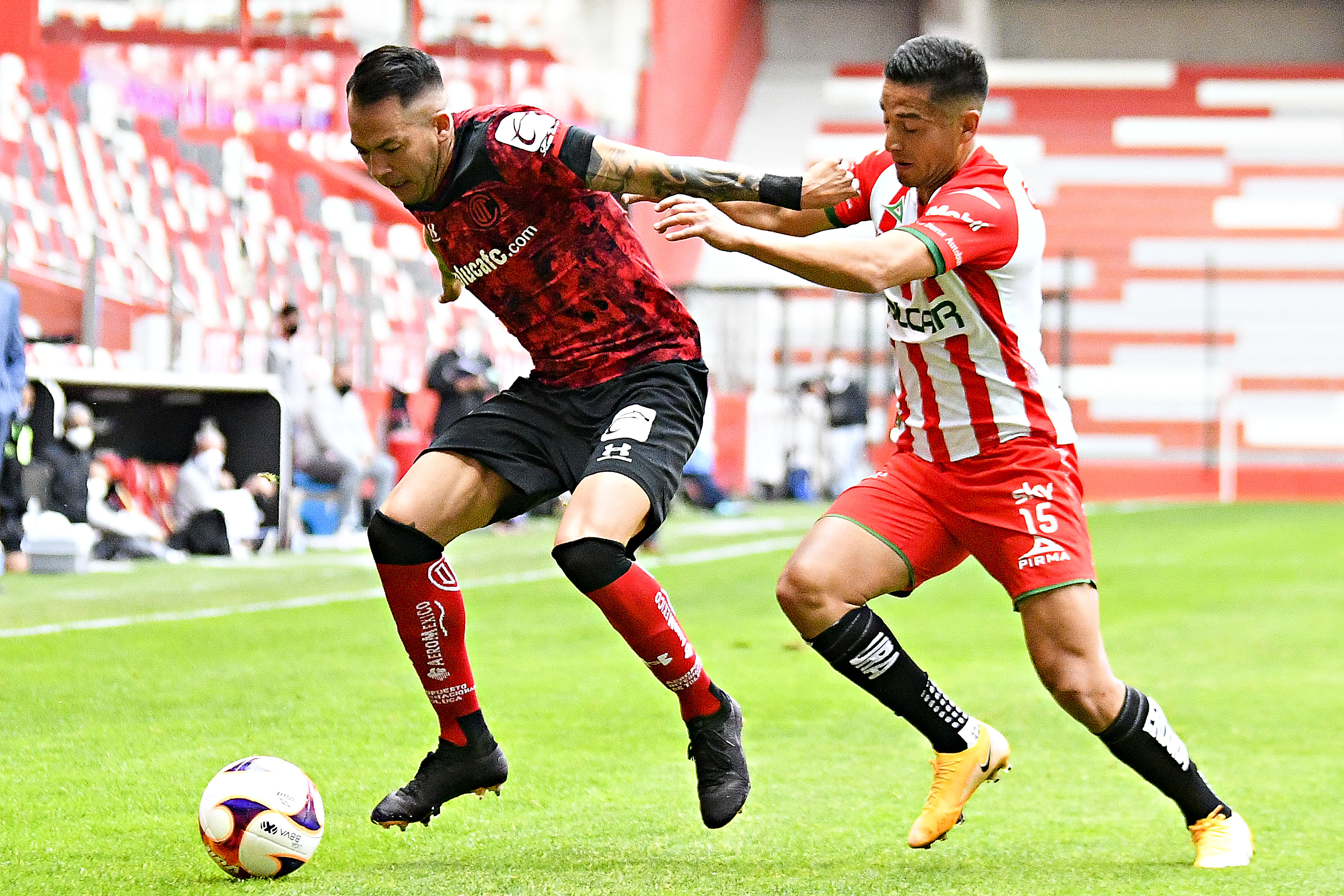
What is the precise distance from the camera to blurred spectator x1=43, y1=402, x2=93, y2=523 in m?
11.9

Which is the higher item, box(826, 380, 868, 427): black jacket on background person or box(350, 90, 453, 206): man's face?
box(350, 90, 453, 206): man's face

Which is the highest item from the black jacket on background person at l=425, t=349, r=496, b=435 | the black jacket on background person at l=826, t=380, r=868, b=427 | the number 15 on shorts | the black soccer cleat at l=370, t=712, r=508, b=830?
the number 15 on shorts

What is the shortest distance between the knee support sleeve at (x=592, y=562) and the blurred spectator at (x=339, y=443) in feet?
35.4

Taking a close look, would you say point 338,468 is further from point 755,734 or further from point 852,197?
point 852,197

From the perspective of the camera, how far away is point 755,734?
6.19 metres

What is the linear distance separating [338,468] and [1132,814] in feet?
35.1

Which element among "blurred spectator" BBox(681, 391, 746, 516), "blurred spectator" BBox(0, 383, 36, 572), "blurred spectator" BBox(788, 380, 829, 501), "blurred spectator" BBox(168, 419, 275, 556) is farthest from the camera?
"blurred spectator" BBox(788, 380, 829, 501)

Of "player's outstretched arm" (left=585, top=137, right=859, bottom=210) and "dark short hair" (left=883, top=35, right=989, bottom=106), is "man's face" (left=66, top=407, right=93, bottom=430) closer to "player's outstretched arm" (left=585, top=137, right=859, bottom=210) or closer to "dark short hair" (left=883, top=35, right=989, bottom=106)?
"player's outstretched arm" (left=585, top=137, right=859, bottom=210)

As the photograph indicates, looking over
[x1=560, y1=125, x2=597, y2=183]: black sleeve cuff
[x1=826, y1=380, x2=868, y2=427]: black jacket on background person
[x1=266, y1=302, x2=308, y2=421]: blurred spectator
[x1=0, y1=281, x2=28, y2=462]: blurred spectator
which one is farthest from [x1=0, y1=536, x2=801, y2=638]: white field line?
[x1=826, y1=380, x2=868, y2=427]: black jacket on background person

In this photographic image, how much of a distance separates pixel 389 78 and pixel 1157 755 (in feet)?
8.29

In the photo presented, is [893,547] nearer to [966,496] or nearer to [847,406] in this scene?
[966,496]

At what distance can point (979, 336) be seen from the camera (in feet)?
14.3

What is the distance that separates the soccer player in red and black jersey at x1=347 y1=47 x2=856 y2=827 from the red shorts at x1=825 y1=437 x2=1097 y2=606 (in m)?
0.55

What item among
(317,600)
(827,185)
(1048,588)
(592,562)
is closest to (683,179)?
(827,185)
